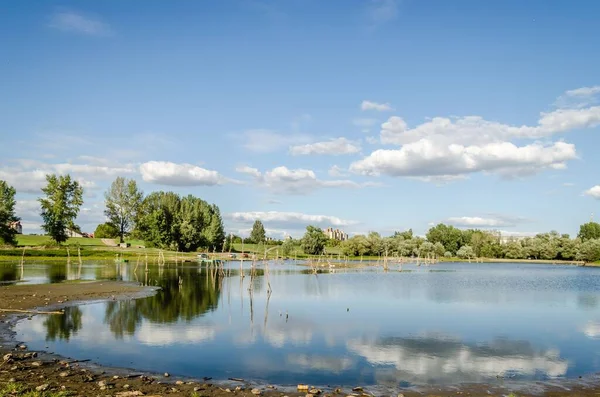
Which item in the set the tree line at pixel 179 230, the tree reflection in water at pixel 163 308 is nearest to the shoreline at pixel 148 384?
the tree reflection in water at pixel 163 308

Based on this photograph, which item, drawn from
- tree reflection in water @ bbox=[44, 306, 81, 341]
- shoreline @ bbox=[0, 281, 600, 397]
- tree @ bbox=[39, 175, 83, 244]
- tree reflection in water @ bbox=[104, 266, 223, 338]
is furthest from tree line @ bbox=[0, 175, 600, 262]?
shoreline @ bbox=[0, 281, 600, 397]

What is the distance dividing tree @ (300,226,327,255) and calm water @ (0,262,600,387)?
12713 centimetres

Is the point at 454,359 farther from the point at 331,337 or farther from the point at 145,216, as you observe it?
the point at 145,216

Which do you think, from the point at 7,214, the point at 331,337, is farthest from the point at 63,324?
the point at 7,214

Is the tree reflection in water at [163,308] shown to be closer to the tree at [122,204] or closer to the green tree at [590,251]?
the tree at [122,204]

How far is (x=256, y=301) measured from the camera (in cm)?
4828

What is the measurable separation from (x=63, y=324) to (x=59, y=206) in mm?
95753

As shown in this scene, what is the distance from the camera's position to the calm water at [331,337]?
72.3 ft

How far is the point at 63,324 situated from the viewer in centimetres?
3125

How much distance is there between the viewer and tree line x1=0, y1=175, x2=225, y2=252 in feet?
388

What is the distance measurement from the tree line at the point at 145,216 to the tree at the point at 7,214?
21.8 feet

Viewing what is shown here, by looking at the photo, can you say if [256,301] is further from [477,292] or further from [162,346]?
[477,292]

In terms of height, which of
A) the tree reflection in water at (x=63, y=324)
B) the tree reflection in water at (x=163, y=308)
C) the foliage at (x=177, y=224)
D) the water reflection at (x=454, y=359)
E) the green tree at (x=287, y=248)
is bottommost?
the water reflection at (x=454, y=359)

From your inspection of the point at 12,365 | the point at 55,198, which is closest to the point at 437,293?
the point at 12,365
